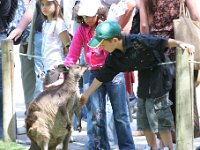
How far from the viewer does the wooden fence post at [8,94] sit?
7879 millimetres

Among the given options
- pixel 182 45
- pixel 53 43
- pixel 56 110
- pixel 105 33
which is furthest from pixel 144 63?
pixel 53 43

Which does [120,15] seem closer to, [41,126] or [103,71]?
[103,71]

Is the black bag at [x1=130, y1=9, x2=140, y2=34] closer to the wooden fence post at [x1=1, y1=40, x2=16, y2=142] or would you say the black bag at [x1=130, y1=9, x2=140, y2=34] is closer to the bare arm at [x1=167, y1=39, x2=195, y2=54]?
the bare arm at [x1=167, y1=39, x2=195, y2=54]

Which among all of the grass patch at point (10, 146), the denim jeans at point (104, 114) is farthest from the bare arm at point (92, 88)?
the grass patch at point (10, 146)

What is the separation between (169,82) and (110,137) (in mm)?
1440

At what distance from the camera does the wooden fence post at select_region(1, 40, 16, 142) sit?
7.88 m

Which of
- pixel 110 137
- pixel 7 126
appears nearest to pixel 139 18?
pixel 110 137

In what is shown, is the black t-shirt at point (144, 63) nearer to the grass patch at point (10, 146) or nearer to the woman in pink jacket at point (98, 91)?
the woman in pink jacket at point (98, 91)

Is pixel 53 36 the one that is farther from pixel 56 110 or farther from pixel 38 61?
pixel 56 110

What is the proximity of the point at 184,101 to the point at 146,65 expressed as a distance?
638 mm

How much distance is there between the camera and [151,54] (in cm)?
632

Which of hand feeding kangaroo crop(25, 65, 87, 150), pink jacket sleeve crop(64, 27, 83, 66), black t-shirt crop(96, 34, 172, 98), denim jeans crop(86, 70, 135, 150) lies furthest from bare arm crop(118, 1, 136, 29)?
black t-shirt crop(96, 34, 172, 98)

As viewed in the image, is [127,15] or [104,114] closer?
[104,114]

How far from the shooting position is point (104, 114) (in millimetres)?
7180
